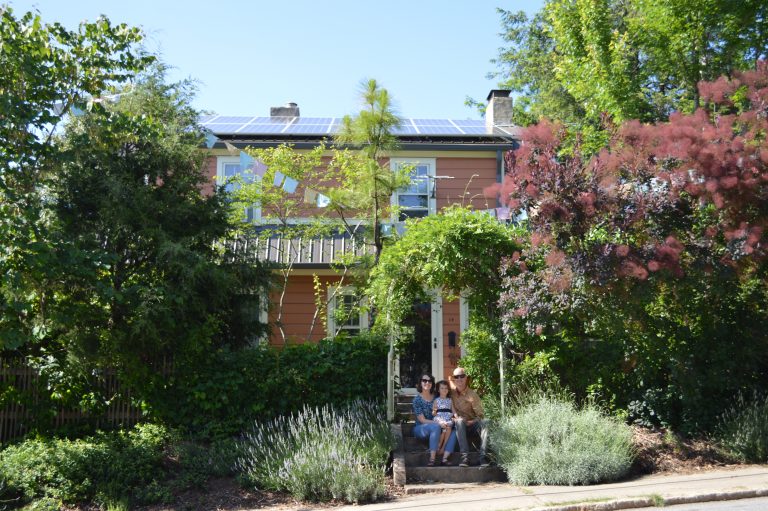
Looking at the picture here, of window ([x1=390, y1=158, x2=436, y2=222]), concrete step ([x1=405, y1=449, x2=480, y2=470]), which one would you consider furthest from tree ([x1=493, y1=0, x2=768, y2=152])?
concrete step ([x1=405, y1=449, x2=480, y2=470])

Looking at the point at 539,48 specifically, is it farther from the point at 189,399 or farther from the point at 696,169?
the point at 189,399

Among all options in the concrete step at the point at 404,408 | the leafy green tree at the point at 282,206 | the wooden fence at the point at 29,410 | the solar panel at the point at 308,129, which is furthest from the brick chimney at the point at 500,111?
the wooden fence at the point at 29,410

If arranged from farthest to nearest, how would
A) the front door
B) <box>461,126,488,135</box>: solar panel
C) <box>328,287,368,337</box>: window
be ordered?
1. <box>461,126,488,135</box>: solar panel
2. the front door
3. <box>328,287,368,337</box>: window

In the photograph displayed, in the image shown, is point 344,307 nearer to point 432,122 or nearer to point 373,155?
point 373,155

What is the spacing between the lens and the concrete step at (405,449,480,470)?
8727 mm

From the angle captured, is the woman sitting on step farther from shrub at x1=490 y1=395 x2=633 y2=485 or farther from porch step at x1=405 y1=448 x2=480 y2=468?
shrub at x1=490 y1=395 x2=633 y2=485

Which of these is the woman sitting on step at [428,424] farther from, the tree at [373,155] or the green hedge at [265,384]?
the tree at [373,155]

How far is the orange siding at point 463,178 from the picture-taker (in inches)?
594

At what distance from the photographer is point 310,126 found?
16.7 meters

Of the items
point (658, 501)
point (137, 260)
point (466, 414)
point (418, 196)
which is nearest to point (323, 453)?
point (466, 414)

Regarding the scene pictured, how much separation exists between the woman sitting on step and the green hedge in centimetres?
87

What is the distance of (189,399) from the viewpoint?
9.45m

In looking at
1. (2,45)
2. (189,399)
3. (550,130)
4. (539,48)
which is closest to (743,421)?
(550,130)

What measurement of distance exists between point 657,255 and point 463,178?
769cm
